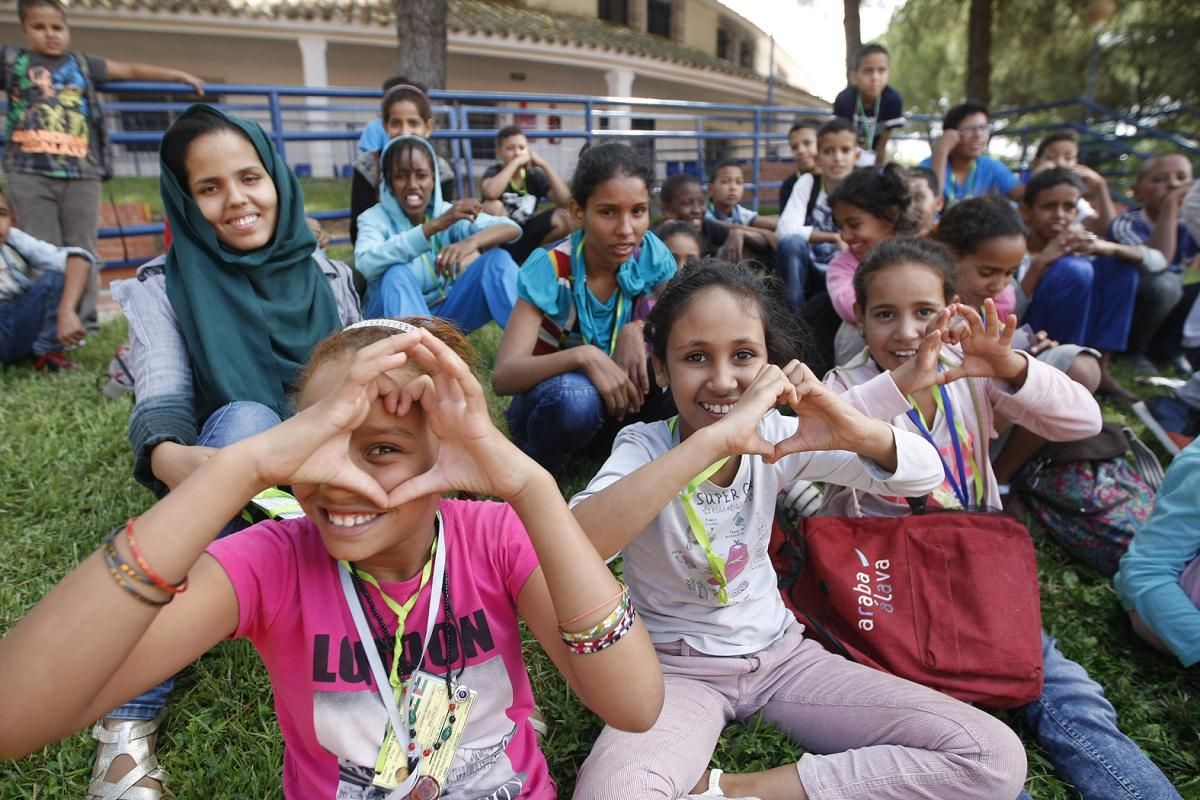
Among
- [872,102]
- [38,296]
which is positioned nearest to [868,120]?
[872,102]

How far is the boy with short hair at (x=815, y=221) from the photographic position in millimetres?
3930

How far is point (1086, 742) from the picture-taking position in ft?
5.64

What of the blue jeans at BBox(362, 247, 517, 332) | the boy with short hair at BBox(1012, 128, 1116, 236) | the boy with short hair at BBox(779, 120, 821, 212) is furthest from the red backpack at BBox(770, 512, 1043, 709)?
the boy with short hair at BBox(779, 120, 821, 212)

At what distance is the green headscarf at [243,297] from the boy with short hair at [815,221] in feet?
8.30

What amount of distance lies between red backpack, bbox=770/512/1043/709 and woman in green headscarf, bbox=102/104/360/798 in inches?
61.3

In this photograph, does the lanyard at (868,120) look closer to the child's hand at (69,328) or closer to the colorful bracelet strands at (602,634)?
the child's hand at (69,328)

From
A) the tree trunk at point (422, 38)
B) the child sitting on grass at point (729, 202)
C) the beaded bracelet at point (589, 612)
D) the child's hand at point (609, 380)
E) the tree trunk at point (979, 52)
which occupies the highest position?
the tree trunk at point (979, 52)

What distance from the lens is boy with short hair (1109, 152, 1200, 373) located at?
4270 mm

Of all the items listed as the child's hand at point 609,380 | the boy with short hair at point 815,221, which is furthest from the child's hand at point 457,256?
the boy with short hair at point 815,221

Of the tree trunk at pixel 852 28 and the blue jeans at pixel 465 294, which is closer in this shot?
the blue jeans at pixel 465 294

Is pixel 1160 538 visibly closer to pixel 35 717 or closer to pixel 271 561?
pixel 271 561

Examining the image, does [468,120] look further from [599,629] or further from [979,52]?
[979,52]

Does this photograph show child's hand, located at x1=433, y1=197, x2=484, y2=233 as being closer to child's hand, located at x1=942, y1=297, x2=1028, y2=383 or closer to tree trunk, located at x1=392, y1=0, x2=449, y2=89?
child's hand, located at x1=942, y1=297, x2=1028, y2=383

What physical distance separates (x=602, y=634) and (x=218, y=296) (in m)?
1.58
